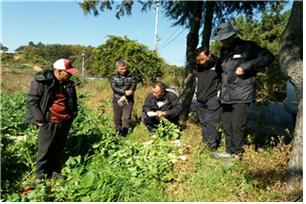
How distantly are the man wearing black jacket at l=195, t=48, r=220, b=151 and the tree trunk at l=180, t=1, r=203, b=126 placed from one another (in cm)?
140

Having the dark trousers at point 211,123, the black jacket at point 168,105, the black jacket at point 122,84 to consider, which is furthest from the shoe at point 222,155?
the black jacket at point 122,84

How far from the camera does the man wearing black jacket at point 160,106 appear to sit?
252 inches

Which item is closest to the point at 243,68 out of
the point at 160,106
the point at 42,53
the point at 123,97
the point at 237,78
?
the point at 237,78

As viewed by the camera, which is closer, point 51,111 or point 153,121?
point 51,111

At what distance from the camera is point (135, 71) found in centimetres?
1569

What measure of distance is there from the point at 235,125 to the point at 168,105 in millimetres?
1591

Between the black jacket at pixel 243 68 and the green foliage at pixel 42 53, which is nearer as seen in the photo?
the black jacket at pixel 243 68

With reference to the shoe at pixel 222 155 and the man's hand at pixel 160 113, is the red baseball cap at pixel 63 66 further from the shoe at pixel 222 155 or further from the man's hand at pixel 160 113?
the shoe at pixel 222 155

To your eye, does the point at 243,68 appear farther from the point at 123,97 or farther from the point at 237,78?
the point at 123,97

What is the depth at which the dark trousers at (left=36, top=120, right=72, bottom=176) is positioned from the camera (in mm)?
4742

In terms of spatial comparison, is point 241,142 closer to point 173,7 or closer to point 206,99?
point 206,99

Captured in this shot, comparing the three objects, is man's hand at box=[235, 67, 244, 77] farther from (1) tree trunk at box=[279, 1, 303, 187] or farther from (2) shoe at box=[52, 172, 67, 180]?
(2) shoe at box=[52, 172, 67, 180]

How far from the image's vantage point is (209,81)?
19.2 ft

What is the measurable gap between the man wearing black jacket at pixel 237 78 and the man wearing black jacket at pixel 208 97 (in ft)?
1.24
